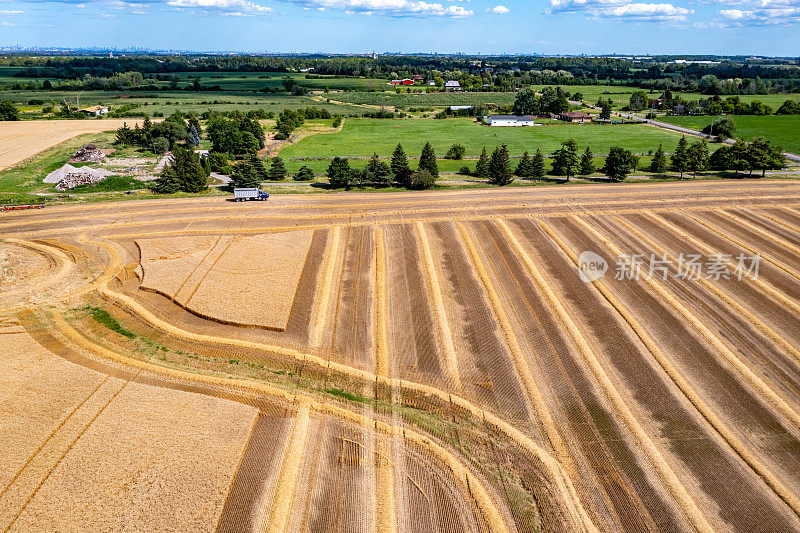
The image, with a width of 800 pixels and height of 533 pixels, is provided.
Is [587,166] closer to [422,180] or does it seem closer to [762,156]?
[762,156]

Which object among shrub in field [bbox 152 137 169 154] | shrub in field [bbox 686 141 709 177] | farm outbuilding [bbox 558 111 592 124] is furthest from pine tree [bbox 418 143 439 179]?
farm outbuilding [bbox 558 111 592 124]

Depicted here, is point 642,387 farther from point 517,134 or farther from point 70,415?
point 517,134

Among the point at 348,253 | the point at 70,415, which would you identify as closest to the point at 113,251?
the point at 348,253

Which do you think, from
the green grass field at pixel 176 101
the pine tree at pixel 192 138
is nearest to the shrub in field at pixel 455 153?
the pine tree at pixel 192 138

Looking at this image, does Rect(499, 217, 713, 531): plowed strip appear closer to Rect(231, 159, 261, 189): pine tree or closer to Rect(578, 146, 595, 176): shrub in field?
Rect(578, 146, 595, 176): shrub in field

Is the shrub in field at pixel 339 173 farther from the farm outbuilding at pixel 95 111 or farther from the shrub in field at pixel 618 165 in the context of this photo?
the farm outbuilding at pixel 95 111

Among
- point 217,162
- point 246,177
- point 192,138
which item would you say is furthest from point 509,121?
point 246,177

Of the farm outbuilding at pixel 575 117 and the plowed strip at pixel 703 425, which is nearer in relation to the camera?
the plowed strip at pixel 703 425
